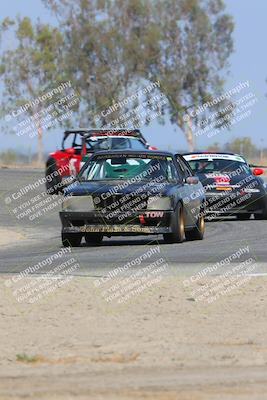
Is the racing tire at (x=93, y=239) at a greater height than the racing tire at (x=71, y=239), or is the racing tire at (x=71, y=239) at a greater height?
the racing tire at (x=71, y=239)

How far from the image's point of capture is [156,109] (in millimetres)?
78312

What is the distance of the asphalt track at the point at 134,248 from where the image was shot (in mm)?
14852

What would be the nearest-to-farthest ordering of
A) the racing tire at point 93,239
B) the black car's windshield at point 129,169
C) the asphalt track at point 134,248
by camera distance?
the asphalt track at point 134,248 → the black car's windshield at point 129,169 → the racing tire at point 93,239

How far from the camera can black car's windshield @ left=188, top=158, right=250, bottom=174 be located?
24656 millimetres

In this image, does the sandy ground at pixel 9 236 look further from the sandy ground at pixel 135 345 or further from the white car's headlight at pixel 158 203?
the sandy ground at pixel 135 345

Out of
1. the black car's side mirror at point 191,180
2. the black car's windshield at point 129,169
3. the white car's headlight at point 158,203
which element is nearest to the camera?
the white car's headlight at point 158,203

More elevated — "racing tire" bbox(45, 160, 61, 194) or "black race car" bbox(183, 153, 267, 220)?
"black race car" bbox(183, 153, 267, 220)

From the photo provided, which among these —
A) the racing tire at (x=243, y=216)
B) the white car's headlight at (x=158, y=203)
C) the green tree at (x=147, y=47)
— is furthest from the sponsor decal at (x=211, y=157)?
the green tree at (x=147, y=47)

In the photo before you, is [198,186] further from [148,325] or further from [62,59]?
[62,59]

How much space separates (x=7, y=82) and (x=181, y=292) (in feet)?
230

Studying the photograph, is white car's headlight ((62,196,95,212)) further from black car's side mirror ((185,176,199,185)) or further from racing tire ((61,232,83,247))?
black car's side mirror ((185,176,199,185))

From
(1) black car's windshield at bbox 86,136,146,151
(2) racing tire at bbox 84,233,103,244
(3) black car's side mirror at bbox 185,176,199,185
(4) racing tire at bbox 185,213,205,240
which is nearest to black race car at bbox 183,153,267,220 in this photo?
(4) racing tire at bbox 185,213,205,240

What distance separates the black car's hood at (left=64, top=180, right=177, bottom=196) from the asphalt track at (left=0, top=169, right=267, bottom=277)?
2.72ft

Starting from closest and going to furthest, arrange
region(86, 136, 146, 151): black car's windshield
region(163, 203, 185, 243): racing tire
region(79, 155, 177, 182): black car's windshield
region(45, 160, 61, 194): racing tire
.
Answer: region(163, 203, 185, 243): racing tire, region(79, 155, 177, 182): black car's windshield, region(86, 136, 146, 151): black car's windshield, region(45, 160, 61, 194): racing tire
